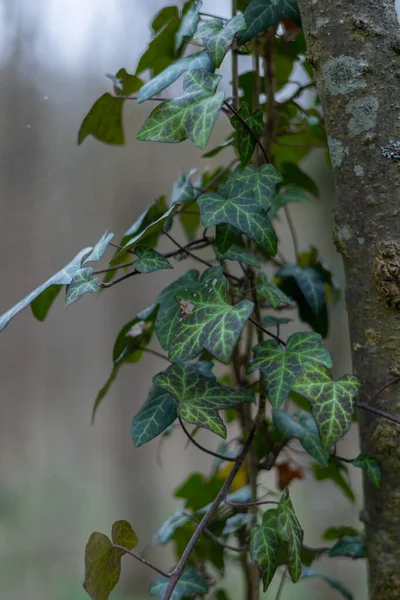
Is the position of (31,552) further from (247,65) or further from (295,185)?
(247,65)

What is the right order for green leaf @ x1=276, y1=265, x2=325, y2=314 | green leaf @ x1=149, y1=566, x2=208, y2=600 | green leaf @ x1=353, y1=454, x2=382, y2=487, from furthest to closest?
green leaf @ x1=276, y1=265, x2=325, y2=314
green leaf @ x1=149, y1=566, x2=208, y2=600
green leaf @ x1=353, y1=454, x2=382, y2=487

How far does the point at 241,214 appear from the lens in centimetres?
60

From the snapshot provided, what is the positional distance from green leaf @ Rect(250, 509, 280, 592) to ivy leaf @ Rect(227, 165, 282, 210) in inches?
14.0

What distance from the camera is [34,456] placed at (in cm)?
153

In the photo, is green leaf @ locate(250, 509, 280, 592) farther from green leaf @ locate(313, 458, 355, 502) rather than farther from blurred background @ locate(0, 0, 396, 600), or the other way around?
blurred background @ locate(0, 0, 396, 600)

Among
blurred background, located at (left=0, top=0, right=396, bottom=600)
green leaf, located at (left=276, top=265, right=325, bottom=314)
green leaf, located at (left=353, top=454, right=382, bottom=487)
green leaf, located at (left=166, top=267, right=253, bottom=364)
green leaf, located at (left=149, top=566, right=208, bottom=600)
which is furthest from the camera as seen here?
blurred background, located at (left=0, top=0, right=396, bottom=600)

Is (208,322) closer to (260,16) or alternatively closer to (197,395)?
(197,395)

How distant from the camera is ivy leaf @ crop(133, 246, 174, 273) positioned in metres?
0.58

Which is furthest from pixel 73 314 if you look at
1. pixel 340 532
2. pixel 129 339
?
pixel 340 532

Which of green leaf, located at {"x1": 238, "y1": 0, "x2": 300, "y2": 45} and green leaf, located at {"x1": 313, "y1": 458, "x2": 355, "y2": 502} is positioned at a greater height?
green leaf, located at {"x1": 238, "y1": 0, "x2": 300, "y2": 45}

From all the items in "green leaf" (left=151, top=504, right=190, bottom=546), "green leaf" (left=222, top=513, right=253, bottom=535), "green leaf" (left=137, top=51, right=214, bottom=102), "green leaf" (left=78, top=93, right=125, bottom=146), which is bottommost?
"green leaf" (left=222, top=513, right=253, bottom=535)

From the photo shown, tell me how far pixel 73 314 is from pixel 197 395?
106 cm

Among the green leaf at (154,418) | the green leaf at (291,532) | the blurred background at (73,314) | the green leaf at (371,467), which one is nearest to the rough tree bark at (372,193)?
the green leaf at (371,467)

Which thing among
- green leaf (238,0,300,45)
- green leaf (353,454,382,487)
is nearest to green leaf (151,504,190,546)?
green leaf (353,454,382,487)
